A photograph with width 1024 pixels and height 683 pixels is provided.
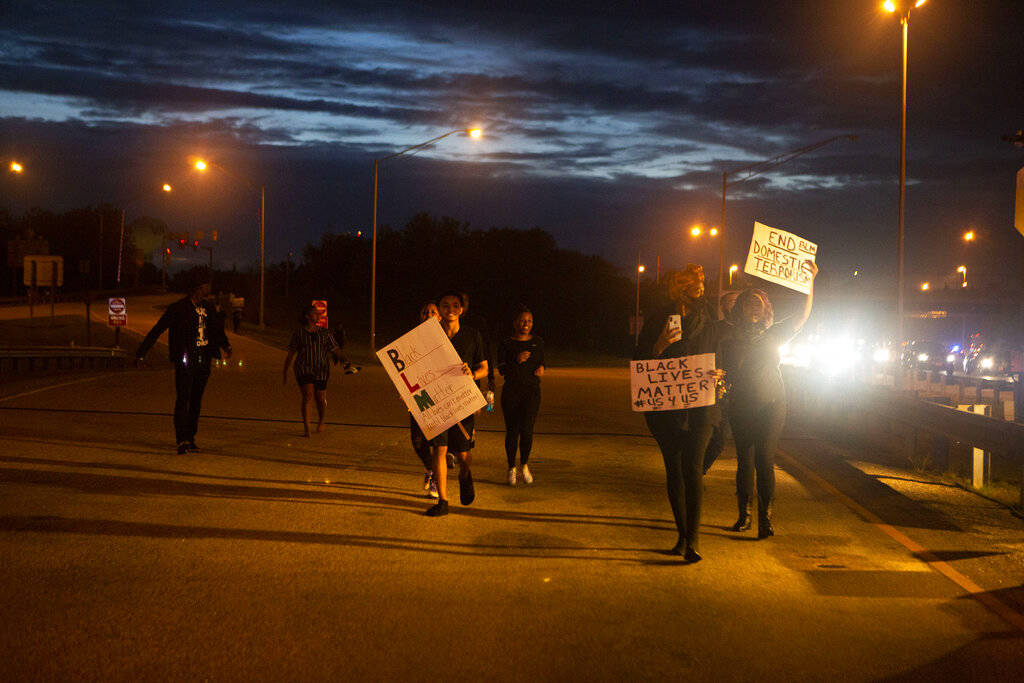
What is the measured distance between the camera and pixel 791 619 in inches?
230

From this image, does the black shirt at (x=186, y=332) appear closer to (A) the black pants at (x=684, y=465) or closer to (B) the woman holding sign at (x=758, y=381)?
(A) the black pants at (x=684, y=465)

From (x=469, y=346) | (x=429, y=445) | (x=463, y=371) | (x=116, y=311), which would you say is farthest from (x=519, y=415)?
(x=116, y=311)

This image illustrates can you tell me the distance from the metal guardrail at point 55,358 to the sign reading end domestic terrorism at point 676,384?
24.1 m

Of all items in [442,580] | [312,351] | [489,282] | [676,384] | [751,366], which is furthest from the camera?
[489,282]

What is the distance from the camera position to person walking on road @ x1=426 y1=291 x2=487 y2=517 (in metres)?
8.69

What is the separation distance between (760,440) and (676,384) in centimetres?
111

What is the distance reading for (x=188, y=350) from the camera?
1190 centimetres

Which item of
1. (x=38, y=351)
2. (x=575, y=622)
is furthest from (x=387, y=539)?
(x=38, y=351)

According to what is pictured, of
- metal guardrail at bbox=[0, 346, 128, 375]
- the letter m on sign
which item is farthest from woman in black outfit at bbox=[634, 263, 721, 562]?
metal guardrail at bbox=[0, 346, 128, 375]

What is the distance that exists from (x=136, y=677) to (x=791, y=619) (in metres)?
3.37

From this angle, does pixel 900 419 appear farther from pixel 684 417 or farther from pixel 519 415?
pixel 684 417

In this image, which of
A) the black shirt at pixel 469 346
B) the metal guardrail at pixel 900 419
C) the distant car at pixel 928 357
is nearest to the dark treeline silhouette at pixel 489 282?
the distant car at pixel 928 357

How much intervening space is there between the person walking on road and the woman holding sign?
2089mm

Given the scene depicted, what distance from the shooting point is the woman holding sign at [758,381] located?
7.96 metres
